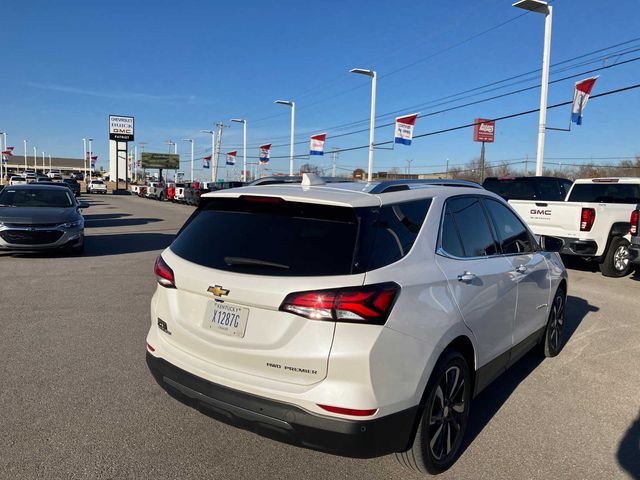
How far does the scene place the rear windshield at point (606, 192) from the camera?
38.0 ft

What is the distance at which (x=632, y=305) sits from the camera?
7.91 metres

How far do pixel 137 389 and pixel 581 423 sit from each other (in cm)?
355

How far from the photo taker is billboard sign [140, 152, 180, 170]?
94.1 m

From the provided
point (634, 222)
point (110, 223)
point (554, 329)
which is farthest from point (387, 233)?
point (110, 223)

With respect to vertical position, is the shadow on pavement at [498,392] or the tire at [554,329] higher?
the tire at [554,329]

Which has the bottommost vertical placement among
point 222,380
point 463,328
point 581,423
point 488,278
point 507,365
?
point 581,423

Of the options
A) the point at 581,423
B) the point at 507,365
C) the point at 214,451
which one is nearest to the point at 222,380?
the point at 214,451

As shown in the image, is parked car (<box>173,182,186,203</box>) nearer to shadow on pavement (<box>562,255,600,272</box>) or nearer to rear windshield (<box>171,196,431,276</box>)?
shadow on pavement (<box>562,255,600,272</box>)

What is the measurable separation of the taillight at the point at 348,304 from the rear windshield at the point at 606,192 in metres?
11.0

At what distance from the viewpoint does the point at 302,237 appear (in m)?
2.88

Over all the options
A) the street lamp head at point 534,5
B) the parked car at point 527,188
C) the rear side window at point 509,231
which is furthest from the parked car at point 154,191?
the rear side window at point 509,231

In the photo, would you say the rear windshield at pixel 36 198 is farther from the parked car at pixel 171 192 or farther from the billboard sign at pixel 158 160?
the billboard sign at pixel 158 160

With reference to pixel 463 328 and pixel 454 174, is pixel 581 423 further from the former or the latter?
pixel 454 174

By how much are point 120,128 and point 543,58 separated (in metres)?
74.6
